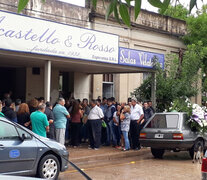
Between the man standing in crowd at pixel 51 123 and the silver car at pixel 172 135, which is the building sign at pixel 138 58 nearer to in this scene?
the silver car at pixel 172 135

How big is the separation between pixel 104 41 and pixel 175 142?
15.4 feet

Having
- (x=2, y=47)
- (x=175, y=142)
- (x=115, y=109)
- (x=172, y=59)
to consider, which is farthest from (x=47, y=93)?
(x=172, y=59)

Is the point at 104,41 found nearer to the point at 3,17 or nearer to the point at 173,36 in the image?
the point at 3,17

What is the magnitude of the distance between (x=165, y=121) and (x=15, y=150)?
6.42m

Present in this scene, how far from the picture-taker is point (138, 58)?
16.4 m

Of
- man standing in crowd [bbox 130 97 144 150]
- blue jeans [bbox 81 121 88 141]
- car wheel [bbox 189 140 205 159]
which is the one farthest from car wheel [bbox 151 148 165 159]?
blue jeans [bbox 81 121 88 141]

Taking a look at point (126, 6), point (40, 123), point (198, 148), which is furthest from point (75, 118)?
→ point (126, 6)

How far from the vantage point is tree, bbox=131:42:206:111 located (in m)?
18.3

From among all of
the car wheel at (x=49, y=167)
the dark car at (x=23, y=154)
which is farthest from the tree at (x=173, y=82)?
the dark car at (x=23, y=154)

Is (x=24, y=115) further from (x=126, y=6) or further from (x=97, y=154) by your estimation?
(x=126, y=6)

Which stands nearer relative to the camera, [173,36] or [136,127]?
[136,127]

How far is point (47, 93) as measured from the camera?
13312mm

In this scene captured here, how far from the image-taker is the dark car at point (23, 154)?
26.5 ft

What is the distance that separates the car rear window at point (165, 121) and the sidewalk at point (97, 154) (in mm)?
1486
